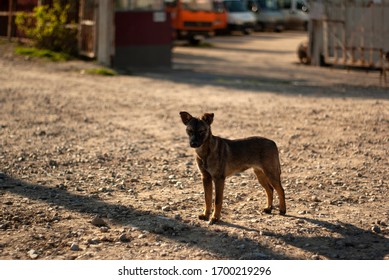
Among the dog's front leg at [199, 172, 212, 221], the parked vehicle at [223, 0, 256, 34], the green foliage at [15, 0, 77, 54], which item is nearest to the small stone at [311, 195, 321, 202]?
the dog's front leg at [199, 172, 212, 221]

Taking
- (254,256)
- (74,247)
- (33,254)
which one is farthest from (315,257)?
(33,254)

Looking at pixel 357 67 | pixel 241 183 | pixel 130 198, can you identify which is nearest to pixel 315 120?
pixel 241 183

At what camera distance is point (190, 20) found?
35938 mm

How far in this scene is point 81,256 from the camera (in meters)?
6.82

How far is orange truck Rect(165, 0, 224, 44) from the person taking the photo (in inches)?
1409

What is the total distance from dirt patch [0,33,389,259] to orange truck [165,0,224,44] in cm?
1561

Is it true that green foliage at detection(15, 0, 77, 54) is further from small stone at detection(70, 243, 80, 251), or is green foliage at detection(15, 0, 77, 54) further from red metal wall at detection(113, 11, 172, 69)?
small stone at detection(70, 243, 80, 251)

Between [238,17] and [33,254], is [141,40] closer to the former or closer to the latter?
[33,254]

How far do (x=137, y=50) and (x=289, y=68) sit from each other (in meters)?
4.74

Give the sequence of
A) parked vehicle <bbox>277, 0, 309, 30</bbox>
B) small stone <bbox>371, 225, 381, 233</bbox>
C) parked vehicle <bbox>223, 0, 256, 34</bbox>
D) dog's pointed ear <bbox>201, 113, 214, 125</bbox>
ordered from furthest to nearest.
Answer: parked vehicle <bbox>277, 0, 309, 30</bbox> < parked vehicle <bbox>223, 0, 256, 34</bbox> < dog's pointed ear <bbox>201, 113, 214, 125</bbox> < small stone <bbox>371, 225, 381, 233</bbox>

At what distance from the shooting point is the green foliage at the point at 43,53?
23.7 meters

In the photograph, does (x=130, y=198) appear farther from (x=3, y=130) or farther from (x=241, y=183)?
(x=3, y=130)

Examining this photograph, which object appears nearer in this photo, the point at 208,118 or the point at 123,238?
the point at 123,238

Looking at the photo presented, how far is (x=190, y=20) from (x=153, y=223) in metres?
28.8
